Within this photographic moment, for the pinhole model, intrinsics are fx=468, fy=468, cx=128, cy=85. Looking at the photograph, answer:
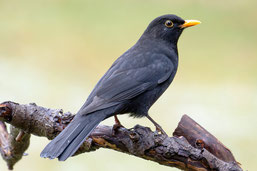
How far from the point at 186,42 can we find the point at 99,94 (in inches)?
320

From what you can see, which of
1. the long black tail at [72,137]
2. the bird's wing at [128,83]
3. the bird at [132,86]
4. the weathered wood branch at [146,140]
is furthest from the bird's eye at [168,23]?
the long black tail at [72,137]

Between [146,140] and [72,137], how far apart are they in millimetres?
625

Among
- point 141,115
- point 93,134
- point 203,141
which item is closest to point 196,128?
point 203,141

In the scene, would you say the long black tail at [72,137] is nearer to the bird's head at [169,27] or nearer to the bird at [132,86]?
the bird at [132,86]

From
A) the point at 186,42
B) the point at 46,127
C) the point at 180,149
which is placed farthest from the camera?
the point at 186,42

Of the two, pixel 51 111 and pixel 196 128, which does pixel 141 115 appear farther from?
pixel 51 111

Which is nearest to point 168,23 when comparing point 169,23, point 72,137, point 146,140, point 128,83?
point 169,23

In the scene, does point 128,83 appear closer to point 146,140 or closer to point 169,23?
point 146,140

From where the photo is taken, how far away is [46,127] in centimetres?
420

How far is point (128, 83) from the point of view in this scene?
4.50 metres

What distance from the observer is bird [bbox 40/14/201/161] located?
12.7 ft

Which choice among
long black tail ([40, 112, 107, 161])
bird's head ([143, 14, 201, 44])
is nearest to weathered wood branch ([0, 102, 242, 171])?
long black tail ([40, 112, 107, 161])

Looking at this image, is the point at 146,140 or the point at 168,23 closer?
the point at 146,140

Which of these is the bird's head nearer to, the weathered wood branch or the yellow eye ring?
the yellow eye ring
